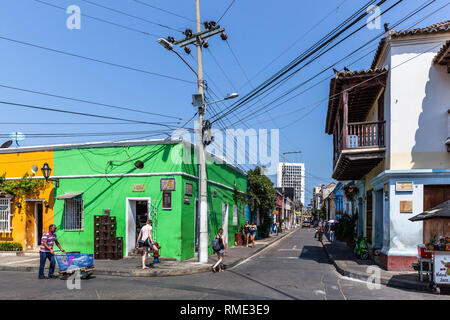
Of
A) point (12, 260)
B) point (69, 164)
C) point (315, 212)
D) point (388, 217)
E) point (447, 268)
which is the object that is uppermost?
point (69, 164)

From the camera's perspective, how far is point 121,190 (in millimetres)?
16172

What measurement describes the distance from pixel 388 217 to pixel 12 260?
14193 mm

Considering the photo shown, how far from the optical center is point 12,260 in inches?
608

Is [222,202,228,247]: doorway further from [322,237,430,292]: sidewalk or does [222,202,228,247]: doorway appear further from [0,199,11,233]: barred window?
[0,199,11,233]: barred window

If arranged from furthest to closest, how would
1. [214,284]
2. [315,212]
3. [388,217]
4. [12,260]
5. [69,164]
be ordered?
[315,212], [69,164], [12,260], [388,217], [214,284]

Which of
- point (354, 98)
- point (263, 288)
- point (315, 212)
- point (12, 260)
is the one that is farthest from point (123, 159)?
point (315, 212)

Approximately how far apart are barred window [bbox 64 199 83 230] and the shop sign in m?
13.4

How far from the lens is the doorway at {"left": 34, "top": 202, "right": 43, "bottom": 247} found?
1767cm

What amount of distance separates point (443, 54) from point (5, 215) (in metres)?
18.6

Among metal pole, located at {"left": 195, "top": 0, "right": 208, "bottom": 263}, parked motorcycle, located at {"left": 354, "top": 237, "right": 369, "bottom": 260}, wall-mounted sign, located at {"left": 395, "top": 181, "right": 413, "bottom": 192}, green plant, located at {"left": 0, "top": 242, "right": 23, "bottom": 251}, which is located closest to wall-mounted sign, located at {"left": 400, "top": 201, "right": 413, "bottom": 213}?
wall-mounted sign, located at {"left": 395, "top": 181, "right": 413, "bottom": 192}

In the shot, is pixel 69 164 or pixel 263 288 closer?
pixel 263 288

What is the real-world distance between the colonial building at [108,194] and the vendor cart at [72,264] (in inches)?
165

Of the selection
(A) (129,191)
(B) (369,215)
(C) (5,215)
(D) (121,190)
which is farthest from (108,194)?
(B) (369,215)
